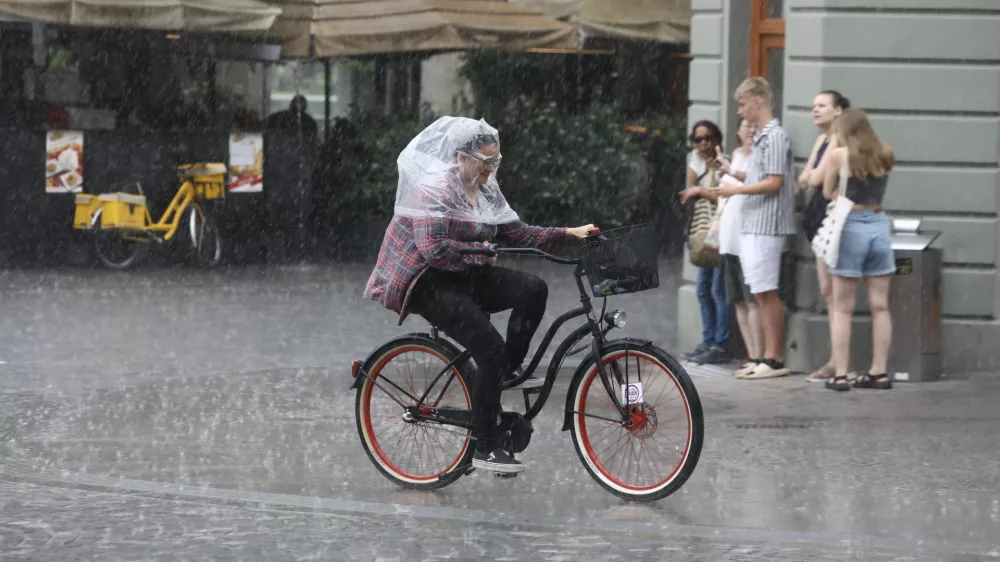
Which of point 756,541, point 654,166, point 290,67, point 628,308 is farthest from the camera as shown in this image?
point 290,67

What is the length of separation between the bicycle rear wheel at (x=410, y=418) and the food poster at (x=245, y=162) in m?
10.6

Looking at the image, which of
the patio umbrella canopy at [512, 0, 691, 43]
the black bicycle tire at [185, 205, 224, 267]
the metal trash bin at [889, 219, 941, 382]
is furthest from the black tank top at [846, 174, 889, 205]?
the patio umbrella canopy at [512, 0, 691, 43]

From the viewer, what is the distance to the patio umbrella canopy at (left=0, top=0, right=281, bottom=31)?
55.0ft

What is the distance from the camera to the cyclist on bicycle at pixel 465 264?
7.14 meters

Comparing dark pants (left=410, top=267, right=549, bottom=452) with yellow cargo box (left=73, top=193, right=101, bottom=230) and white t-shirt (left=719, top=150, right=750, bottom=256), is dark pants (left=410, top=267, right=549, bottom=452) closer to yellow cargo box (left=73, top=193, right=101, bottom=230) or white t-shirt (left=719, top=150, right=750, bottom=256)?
white t-shirt (left=719, top=150, right=750, bottom=256)

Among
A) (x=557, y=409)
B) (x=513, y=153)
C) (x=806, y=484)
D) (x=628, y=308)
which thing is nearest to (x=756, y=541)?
(x=806, y=484)

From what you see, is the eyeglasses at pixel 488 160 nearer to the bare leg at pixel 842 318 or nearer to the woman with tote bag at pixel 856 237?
the woman with tote bag at pixel 856 237

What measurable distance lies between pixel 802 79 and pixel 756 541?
465 centimetres

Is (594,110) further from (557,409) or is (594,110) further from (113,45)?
(557,409)

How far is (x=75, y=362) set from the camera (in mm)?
11094

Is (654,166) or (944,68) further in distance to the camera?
(654,166)

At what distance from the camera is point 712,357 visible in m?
11.1

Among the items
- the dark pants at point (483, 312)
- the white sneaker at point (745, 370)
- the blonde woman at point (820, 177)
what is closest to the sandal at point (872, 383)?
the blonde woman at point (820, 177)

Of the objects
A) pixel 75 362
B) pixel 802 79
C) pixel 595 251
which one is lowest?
pixel 75 362
